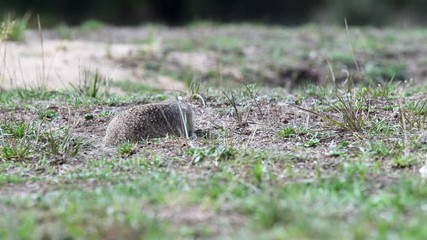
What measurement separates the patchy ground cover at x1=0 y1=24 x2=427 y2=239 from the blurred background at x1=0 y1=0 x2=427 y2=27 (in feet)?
45.1

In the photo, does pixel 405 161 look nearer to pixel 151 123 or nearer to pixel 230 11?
pixel 151 123

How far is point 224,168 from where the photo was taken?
17.9ft

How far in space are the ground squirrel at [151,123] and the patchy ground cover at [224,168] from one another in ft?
0.39

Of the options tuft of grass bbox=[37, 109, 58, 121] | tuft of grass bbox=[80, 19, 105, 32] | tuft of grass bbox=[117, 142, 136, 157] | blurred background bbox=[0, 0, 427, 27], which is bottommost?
blurred background bbox=[0, 0, 427, 27]

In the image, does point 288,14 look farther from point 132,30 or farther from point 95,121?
point 95,121

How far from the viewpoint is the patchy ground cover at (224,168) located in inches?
164

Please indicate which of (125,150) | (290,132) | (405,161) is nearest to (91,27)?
(290,132)

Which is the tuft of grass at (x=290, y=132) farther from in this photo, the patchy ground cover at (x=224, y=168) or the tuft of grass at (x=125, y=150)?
the tuft of grass at (x=125, y=150)

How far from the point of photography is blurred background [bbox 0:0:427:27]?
2344 cm

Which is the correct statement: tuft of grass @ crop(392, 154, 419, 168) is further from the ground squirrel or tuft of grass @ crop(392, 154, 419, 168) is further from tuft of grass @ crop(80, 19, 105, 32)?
tuft of grass @ crop(80, 19, 105, 32)

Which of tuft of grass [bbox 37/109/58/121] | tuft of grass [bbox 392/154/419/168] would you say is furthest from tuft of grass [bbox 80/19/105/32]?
tuft of grass [bbox 392/154/419/168]

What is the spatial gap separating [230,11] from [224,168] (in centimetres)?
2058

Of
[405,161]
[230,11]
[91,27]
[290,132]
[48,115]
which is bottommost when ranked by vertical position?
[230,11]

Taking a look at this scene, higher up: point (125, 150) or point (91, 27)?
point (125, 150)
